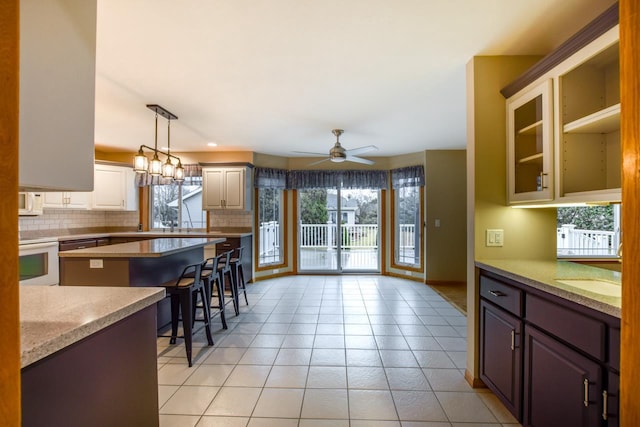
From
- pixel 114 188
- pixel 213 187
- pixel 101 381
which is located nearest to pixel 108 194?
pixel 114 188

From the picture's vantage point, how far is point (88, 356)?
3.27 ft

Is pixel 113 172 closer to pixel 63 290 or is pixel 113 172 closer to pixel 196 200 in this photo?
pixel 196 200

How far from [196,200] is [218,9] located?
438 centimetres

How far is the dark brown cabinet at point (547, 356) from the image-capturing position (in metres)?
1.14

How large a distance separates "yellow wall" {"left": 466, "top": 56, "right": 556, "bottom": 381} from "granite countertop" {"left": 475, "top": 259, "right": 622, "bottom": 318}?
0.13 metres

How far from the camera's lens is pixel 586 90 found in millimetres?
1727

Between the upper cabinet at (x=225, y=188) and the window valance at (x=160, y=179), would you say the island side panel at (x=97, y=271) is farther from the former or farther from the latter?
the window valance at (x=160, y=179)

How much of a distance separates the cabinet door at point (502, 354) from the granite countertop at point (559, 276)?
27cm

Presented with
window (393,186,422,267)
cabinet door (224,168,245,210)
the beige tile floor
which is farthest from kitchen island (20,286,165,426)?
window (393,186,422,267)

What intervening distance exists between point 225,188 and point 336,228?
2.33 meters

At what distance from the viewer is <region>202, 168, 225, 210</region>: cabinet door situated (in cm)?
515

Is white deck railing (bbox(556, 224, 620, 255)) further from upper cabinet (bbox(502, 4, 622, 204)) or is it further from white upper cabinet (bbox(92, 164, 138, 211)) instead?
white upper cabinet (bbox(92, 164, 138, 211))

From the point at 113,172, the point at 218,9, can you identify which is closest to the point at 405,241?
the point at 218,9

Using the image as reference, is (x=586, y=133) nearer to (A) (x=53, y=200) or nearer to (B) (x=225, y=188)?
(B) (x=225, y=188)
